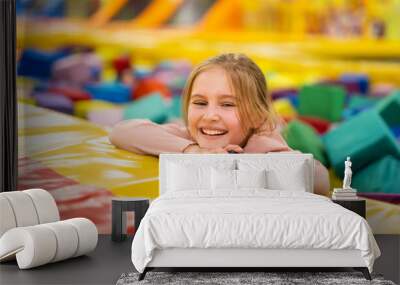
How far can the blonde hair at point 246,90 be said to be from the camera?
7.40m

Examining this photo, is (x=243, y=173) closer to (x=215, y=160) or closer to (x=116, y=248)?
(x=215, y=160)

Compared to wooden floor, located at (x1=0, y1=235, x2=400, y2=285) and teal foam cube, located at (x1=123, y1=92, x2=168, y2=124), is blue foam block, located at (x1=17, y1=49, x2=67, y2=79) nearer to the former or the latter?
teal foam cube, located at (x1=123, y1=92, x2=168, y2=124)

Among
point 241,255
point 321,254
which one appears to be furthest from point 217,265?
point 321,254

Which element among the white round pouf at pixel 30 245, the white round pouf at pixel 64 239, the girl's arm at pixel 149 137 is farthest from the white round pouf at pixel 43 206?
the girl's arm at pixel 149 137

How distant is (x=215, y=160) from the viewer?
285 inches

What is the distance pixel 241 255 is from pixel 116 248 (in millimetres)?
1870

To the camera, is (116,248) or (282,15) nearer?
(116,248)

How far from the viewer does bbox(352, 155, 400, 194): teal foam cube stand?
7500 millimetres

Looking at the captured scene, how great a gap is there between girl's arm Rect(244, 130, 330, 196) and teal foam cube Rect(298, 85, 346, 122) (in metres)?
0.41

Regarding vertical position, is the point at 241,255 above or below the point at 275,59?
below

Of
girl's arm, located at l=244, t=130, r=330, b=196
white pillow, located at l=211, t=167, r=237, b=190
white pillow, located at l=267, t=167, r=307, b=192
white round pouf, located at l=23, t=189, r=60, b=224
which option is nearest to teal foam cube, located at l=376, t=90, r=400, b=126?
girl's arm, located at l=244, t=130, r=330, b=196

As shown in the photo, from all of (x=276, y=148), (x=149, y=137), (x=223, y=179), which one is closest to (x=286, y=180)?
(x=223, y=179)

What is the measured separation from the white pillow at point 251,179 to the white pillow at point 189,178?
0.95 feet

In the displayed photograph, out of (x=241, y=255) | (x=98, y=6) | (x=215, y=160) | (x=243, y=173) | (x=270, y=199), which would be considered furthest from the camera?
(x=98, y=6)
